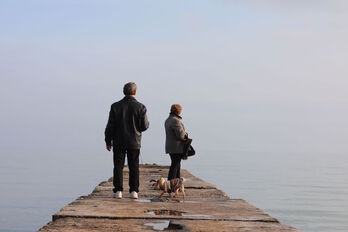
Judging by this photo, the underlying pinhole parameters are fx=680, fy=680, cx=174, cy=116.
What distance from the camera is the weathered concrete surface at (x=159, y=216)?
27.4 feet

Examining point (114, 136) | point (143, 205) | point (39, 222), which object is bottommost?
point (39, 222)

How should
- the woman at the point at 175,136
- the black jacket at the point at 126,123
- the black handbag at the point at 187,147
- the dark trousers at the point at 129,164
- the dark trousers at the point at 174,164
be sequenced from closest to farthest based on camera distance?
the black jacket at the point at 126,123 < the dark trousers at the point at 129,164 < the woman at the point at 175,136 < the black handbag at the point at 187,147 < the dark trousers at the point at 174,164

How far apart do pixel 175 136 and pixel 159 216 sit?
13.1ft

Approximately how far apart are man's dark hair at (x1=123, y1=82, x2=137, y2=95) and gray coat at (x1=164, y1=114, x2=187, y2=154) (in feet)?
5.87

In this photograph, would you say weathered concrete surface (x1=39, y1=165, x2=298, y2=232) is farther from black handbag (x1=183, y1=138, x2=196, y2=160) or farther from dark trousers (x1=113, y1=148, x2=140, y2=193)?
black handbag (x1=183, y1=138, x2=196, y2=160)

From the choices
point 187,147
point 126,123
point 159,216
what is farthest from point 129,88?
point 159,216

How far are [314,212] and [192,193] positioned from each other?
1590 inches

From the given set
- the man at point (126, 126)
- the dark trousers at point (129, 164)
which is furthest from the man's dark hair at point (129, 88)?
the dark trousers at point (129, 164)

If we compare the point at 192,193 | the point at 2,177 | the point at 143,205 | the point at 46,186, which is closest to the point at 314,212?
the point at 192,193

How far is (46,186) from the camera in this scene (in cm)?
10638

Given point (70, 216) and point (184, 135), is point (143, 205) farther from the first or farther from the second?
point (184, 135)

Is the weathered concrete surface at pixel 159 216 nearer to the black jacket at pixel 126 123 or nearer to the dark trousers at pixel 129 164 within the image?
the dark trousers at pixel 129 164

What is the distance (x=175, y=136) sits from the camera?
520 inches

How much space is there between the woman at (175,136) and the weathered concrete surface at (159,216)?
1134 millimetres
